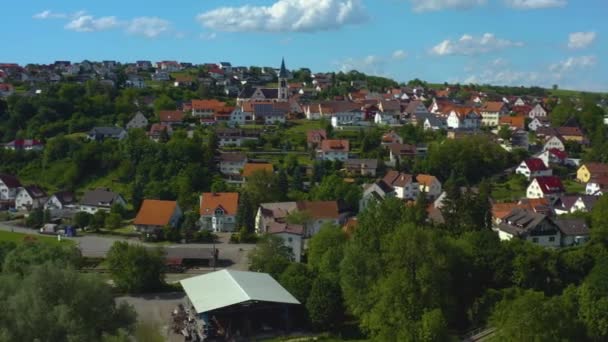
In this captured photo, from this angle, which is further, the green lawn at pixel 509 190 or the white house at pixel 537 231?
the green lawn at pixel 509 190

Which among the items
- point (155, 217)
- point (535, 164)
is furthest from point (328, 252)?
point (535, 164)

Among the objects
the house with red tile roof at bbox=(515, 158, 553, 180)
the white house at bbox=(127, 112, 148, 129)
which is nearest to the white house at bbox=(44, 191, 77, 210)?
the white house at bbox=(127, 112, 148, 129)

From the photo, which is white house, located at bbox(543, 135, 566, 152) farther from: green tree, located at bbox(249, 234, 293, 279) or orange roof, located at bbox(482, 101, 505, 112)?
green tree, located at bbox(249, 234, 293, 279)

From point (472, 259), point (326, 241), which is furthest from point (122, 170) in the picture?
point (472, 259)

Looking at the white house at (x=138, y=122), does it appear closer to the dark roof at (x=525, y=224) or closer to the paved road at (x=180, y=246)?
the paved road at (x=180, y=246)

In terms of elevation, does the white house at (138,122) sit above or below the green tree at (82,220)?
above

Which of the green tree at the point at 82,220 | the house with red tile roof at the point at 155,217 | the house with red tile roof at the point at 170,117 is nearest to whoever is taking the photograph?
the house with red tile roof at the point at 155,217

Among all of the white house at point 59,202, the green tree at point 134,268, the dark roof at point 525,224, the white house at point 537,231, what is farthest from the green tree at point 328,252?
the white house at point 59,202
